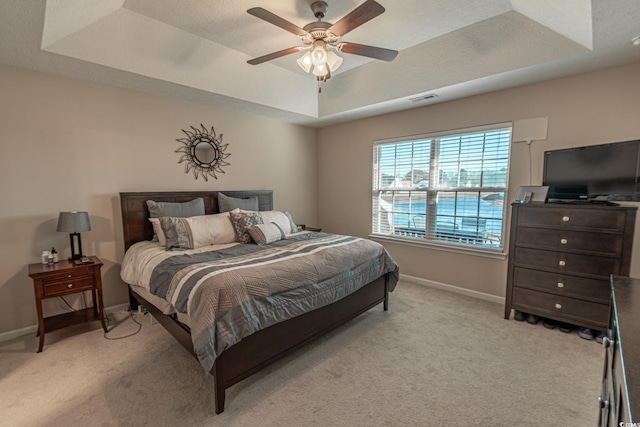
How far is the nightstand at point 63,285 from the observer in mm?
2393

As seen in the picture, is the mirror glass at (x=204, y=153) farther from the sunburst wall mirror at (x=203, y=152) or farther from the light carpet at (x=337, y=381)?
the light carpet at (x=337, y=381)

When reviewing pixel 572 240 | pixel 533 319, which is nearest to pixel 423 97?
pixel 572 240

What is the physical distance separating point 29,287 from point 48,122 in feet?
5.15

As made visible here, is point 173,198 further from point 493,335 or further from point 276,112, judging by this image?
point 493,335

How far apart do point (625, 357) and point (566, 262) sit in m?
2.29

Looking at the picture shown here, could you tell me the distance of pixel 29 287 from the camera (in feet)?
8.92

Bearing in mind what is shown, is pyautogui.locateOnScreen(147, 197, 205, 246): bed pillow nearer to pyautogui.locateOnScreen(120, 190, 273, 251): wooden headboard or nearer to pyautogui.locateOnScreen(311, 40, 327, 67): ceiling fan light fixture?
pyautogui.locateOnScreen(120, 190, 273, 251): wooden headboard

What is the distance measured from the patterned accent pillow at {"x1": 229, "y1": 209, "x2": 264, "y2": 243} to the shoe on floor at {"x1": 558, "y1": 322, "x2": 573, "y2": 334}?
3.22 m

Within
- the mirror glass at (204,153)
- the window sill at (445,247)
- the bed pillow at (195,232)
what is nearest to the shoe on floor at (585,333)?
the window sill at (445,247)

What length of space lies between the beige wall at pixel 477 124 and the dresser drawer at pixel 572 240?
1.59ft

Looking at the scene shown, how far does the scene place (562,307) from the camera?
2.67 metres

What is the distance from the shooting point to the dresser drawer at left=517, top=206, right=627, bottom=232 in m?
2.38

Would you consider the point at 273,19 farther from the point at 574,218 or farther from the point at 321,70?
the point at 574,218

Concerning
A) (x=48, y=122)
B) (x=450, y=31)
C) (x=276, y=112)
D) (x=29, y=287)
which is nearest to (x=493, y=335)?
(x=450, y=31)
